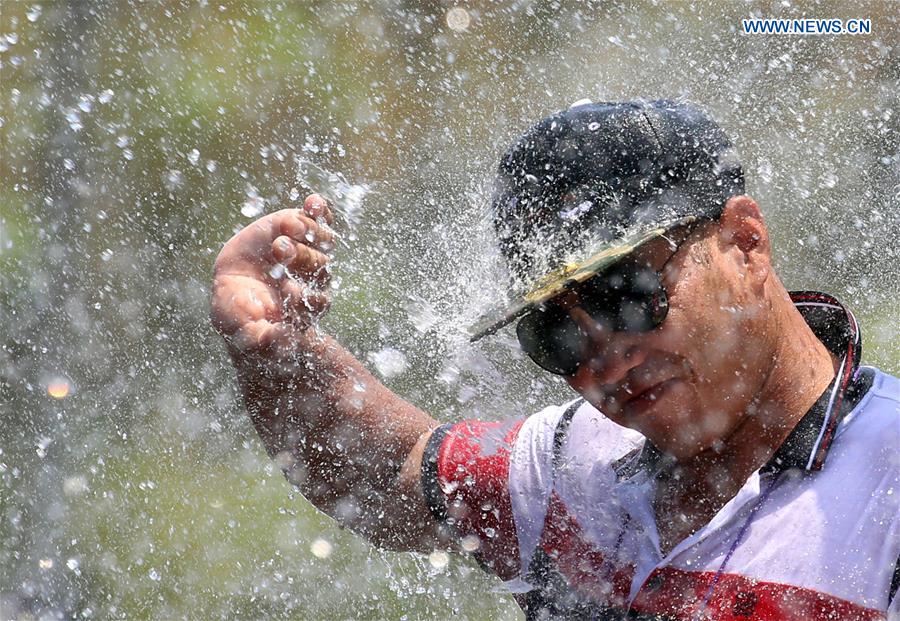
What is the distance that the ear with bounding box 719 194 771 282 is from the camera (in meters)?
1.78

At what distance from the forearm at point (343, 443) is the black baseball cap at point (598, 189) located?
1.89ft

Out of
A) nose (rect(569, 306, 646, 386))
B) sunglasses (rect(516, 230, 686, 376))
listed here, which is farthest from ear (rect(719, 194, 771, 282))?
nose (rect(569, 306, 646, 386))

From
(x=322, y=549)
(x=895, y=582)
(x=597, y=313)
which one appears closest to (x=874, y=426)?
(x=895, y=582)

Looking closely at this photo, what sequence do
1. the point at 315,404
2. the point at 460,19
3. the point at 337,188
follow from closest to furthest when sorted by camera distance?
the point at 315,404 < the point at 460,19 < the point at 337,188

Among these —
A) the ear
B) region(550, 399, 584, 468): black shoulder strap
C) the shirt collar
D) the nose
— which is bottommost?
region(550, 399, 584, 468): black shoulder strap

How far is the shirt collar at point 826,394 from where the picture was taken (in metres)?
1.69

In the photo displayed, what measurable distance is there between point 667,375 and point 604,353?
12cm

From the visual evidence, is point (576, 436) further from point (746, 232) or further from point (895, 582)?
point (895, 582)

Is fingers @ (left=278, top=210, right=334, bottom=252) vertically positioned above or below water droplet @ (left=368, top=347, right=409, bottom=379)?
above

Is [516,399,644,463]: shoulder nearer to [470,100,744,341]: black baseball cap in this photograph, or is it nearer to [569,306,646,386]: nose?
[569,306,646,386]: nose

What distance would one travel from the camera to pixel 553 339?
178 centimetres

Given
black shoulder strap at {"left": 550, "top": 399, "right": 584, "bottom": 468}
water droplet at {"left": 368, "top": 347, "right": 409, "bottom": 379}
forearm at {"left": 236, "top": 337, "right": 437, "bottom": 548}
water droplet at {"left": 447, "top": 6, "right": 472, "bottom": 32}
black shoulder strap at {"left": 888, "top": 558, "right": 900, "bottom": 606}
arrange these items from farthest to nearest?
1. water droplet at {"left": 447, "top": 6, "right": 472, "bottom": 32}
2. water droplet at {"left": 368, "top": 347, "right": 409, "bottom": 379}
3. forearm at {"left": 236, "top": 337, "right": 437, "bottom": 548}
4. black shoulder strap at {"left": 550, "top": 399, "right": 584, "bottom": 468}
5. black shoulder strap at {"left": 888, "top": 558, "right": 900, "bottom": 606}

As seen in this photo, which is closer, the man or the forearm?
the man

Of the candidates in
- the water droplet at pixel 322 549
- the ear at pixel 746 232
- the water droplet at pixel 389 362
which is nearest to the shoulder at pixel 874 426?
the ear at pixel 746 232
